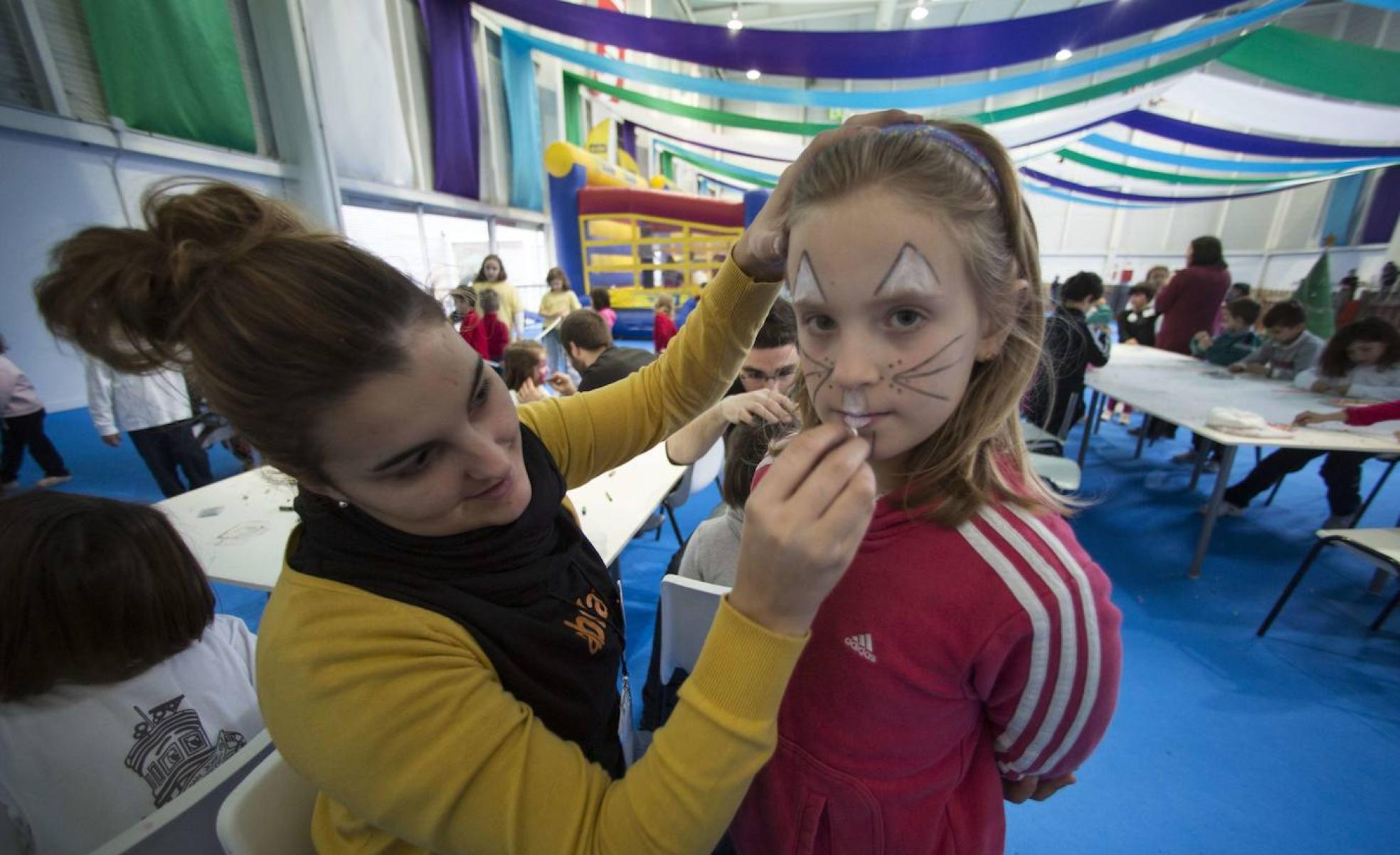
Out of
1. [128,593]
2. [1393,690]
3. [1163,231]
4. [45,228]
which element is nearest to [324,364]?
[128,593]

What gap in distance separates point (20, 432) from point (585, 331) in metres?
3.20

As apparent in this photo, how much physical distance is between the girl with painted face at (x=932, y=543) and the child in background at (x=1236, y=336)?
488 centimetres

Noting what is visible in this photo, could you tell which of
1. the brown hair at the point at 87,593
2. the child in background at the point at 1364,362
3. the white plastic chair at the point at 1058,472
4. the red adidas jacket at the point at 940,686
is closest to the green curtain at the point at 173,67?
the brown hair at the point at 87,593

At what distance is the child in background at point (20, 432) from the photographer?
2.89 metres

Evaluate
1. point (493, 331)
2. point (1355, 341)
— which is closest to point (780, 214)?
point (493, 331)

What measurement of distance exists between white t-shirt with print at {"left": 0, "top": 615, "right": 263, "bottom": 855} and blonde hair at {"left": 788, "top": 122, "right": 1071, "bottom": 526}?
1.25 m

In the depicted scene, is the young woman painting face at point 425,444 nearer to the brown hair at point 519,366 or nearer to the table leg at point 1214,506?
the brown hair at point 519,366

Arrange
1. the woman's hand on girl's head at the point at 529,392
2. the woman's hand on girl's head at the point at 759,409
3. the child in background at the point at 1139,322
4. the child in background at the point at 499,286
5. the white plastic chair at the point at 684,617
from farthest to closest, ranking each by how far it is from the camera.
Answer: the child in background at the point at 1139,322
the child in background at the point at 499,286
the woman's hand on girl's head at the point at 529,392
the woman's hand on girl's head at the point at 759,409
the white plastic chair at the point at 684,617

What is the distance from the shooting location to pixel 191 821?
0.72 meters

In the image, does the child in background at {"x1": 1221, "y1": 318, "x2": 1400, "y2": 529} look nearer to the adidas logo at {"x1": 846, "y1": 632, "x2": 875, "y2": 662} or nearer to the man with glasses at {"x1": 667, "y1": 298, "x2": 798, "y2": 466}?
the man with glasses at {"x1": 667, "y1": 298, "x2": 798, "y2": 466}

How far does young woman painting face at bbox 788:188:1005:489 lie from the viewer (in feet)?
1.78

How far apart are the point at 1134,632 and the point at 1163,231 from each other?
48.1 feet

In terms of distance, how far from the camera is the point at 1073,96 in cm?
468

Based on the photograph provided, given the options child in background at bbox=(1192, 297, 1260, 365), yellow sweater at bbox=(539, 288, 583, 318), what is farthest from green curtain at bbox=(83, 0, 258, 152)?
child in background at bbox=(1192, 297, 1260, 365)
